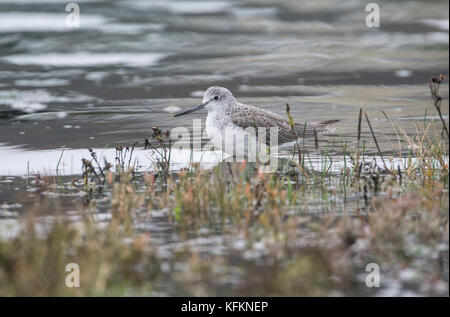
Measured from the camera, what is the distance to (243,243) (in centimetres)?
595

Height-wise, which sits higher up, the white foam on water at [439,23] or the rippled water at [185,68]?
the white foam on water at [439,23]

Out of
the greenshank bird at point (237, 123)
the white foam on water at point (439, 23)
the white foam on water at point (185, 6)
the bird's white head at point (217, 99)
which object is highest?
the white foam on water at point (185, 6)

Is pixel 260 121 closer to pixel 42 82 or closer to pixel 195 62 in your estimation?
pixel 42 82

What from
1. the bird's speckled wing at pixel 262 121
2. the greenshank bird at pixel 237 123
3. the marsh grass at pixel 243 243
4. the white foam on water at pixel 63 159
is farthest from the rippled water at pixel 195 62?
the marsh grass at pixel 243 243

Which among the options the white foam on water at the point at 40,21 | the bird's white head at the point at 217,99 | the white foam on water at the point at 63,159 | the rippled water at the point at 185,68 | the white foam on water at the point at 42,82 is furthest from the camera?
the white foam on water at the point at 40,21

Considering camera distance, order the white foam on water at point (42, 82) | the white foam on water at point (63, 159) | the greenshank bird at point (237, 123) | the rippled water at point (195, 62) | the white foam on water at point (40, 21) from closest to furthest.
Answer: the white foam on water at point (63, 159), the greenshank bird at point (237, 123), the rippled water at point (195, 62), the white foam on water at point (42, 82), the white foam on water at point (40, 21)

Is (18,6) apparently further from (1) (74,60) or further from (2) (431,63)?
(2) (431,63)

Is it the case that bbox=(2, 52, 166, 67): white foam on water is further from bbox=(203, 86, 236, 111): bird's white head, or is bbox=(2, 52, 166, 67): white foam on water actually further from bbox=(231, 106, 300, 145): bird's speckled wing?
bbox=(231, 106, 300, 145): bird's speckled wing

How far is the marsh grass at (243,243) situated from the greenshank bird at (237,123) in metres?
2.23

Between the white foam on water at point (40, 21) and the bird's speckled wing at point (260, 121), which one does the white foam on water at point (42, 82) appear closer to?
the white foam on water at point (40, 21)

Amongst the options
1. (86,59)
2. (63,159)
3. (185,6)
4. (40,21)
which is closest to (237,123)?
(63,159)

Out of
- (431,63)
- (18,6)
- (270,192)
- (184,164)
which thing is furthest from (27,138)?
(18,6)

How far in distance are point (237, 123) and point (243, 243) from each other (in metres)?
3.99

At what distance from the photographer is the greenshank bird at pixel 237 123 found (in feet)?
31.9
